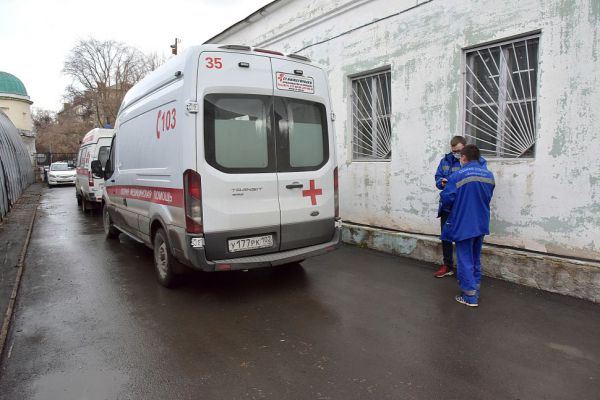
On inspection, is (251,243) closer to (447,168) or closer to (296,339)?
(296,339)

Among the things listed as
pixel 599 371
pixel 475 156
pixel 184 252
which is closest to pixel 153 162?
pixel 184 252

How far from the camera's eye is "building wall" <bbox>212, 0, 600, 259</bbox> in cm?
436

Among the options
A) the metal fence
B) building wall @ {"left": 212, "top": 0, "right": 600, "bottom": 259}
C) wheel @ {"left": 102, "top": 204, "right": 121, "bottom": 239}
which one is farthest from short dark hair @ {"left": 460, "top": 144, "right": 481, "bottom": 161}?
the metal fence

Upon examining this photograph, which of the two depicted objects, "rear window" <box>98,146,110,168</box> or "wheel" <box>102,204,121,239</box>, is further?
"rear window" <box>98,146,110,168</box>

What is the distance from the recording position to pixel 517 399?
2658 mm

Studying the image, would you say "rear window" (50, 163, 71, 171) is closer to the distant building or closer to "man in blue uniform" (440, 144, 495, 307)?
the distant building

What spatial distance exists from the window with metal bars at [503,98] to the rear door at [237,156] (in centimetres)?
291

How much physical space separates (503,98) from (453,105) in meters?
0.63

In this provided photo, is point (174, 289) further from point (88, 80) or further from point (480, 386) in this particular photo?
point (88, 80)

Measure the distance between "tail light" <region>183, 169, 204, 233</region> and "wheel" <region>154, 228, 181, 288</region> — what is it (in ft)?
2.34

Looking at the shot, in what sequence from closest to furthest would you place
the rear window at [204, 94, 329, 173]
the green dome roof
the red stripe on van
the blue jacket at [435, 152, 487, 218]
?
the rear window at [204, 94, 329, 173] < the red stripe on van < the blue jacket at [435, 152, 487, 218] < the green dome roof

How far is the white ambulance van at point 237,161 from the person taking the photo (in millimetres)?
4102

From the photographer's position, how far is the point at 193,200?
4070mm

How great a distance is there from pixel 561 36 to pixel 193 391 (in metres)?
5.02
